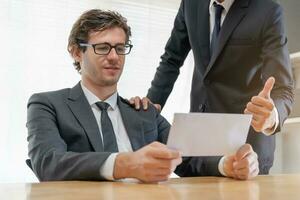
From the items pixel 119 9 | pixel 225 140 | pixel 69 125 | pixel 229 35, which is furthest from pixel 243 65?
pixel 119 9

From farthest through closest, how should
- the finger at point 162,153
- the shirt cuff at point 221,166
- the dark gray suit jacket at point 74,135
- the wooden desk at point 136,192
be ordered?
the shirt cuff at point 221,166 < the dark gray suit jacket at point 74,135 < the finger at point 162,153 < the wooden desk at point 136,192

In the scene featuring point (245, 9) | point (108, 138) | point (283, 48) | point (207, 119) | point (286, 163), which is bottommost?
point (286, 163)

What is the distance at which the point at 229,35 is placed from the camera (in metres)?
1.69

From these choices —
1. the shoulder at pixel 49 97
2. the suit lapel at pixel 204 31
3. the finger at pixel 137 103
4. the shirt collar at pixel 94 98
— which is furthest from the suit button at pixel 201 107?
the shoulder at pixel 49 97

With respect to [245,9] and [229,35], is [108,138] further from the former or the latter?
[245,9]

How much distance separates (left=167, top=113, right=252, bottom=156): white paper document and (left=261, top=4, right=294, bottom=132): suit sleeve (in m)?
0.40

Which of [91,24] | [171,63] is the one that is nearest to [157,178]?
[91,24]

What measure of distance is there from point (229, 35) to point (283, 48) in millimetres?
215

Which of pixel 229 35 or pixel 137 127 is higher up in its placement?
pixel 229 35

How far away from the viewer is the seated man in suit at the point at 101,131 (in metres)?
1.09

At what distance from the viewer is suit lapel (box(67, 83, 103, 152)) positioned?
1.41 meters

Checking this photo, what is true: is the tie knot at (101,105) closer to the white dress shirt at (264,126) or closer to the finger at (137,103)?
the finger at (137,103)

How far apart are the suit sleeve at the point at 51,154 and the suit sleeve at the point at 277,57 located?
729 mm

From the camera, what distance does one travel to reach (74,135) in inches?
55.2
